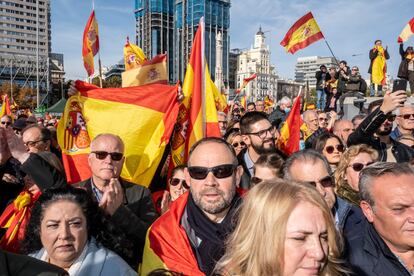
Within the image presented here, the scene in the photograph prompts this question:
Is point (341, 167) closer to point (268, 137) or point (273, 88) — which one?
point (268, 137)

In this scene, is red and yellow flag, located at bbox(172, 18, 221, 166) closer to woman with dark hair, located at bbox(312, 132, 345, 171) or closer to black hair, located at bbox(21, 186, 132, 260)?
woman with dark hair, located at bbox(312, 132, 345, 171)

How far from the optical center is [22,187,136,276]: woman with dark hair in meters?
2.30

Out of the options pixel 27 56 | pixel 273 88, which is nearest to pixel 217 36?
pixel 273 88

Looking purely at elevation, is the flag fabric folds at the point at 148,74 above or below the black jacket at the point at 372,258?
above

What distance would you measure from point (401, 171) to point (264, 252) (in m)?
1.00

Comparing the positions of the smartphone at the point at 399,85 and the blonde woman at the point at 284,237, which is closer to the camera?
the blonde woman at the point at 284,237

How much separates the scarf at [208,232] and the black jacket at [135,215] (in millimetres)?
366

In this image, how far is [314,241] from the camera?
1.67m

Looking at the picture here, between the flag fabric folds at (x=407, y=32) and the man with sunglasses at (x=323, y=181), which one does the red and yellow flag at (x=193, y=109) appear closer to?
the man with sunglasses at (x=323, y=181)

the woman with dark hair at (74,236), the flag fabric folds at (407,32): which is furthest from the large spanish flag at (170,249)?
the flag fabric folds at (407,32)

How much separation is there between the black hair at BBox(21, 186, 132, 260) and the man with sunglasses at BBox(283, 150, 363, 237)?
114 centimetres

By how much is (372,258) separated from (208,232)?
2.92 feet

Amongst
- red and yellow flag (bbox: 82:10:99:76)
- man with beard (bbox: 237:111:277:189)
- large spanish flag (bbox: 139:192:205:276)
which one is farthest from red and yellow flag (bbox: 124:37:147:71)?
large spanish flag (bbox: 139:192:205:276)

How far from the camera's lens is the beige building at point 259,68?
123 meters
